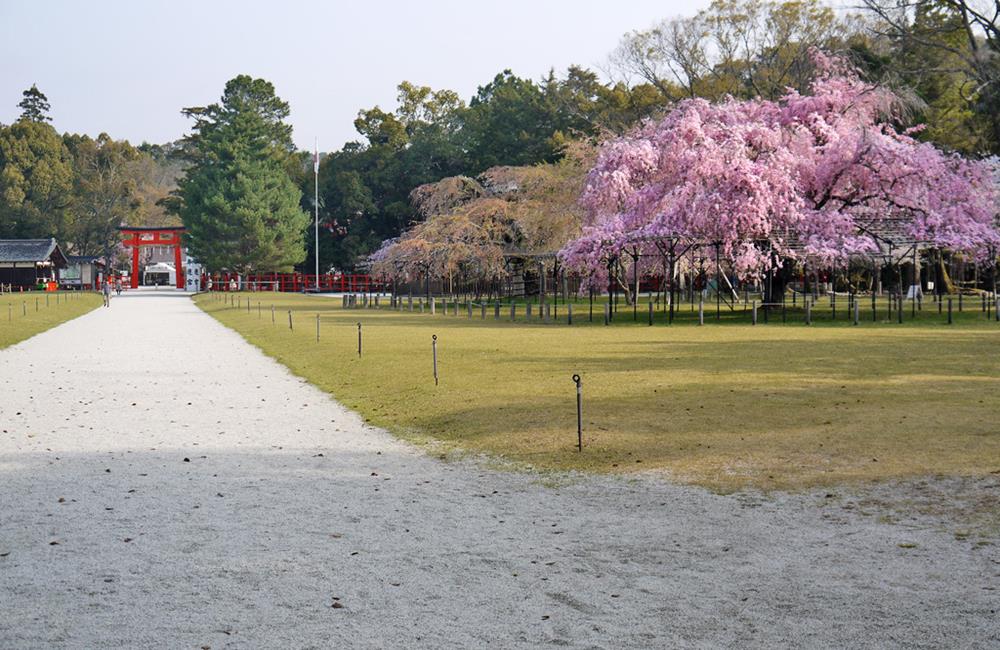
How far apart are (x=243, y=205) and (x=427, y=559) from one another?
78.0 meters

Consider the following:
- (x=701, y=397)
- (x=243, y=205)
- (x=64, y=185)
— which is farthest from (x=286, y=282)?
(x=701, y=397)

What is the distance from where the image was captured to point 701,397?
14773mm

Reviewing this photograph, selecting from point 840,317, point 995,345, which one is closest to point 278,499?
point 995,345

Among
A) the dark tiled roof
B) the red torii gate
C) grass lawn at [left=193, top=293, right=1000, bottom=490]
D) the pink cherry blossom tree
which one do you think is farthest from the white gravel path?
the red torii gate

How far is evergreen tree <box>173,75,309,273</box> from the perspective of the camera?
8156 cm

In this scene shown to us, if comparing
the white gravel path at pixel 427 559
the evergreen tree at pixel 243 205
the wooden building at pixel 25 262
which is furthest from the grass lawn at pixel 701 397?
the wooden building at pixel 25 262

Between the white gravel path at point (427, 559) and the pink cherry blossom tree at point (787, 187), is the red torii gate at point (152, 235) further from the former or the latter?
the white gravel path at point (427, 559)

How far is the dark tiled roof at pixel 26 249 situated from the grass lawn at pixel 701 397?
67.5 metres

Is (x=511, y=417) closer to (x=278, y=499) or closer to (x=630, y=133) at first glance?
(x=278, y=499)

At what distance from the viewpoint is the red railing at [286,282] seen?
8700 cm

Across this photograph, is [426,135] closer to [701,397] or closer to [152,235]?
[152,235]

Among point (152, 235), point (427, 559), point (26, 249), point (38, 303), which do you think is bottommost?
point (427, 559)

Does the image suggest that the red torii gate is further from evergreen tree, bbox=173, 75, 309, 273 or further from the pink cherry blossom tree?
the pink cherry blossom tree

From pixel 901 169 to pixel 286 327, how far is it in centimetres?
2115
